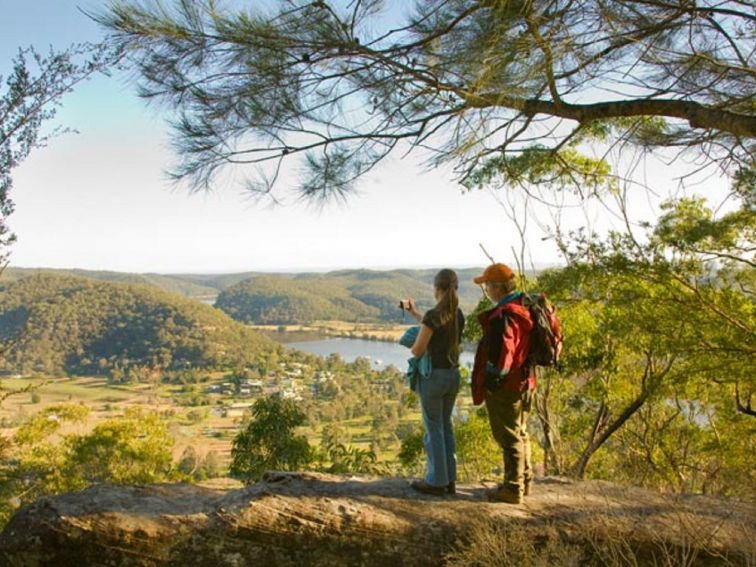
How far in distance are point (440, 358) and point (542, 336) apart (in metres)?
0.54

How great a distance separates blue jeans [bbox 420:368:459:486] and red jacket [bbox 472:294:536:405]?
0.16 m

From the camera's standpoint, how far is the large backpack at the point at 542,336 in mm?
2801

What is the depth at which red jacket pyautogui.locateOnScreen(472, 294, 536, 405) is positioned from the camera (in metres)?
2.69

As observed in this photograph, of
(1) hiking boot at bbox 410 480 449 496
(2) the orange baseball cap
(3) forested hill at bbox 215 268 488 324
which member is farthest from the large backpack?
(3) forested hill at bbox 215 268 488 324

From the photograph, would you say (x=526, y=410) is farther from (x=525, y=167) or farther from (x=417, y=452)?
(x=417, y=452)

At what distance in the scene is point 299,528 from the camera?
2854 mm

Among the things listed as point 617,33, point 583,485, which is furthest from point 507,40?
point 583,485

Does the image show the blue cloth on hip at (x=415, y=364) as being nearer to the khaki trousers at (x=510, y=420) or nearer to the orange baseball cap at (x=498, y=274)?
the khaki trousers at (x=510, y=420)

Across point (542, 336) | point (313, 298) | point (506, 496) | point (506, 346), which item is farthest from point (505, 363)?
point (313, 298)

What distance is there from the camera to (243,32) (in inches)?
116

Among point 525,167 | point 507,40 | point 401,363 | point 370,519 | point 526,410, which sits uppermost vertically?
point 507,40

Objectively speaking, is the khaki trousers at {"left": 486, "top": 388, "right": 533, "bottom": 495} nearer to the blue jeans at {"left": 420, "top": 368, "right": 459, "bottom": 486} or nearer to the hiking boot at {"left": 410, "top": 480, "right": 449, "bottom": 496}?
the blue jeans at {"left": 420, "top": 368, "right": 459, "bottom": 486}

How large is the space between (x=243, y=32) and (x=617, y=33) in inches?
78.9

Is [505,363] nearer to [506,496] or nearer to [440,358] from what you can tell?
[440,358]
